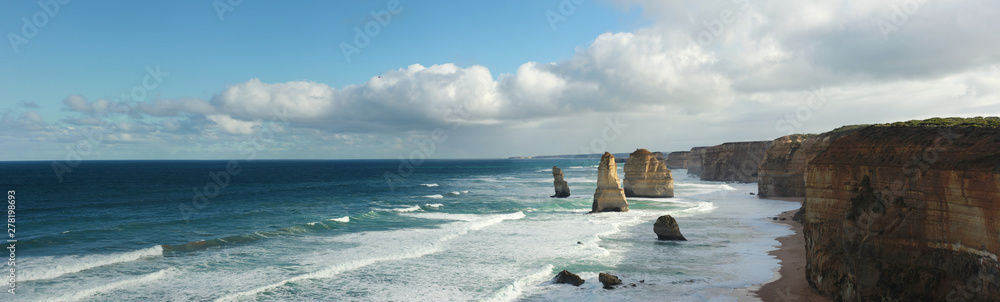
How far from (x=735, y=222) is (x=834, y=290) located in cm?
2159

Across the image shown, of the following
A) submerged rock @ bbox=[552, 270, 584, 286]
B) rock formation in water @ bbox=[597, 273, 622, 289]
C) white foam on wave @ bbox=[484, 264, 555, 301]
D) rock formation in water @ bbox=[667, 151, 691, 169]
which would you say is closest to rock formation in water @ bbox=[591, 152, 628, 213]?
white foam on wave @ bbox=[484, 264, 555, 301]

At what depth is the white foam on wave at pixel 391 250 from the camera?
20.9 m

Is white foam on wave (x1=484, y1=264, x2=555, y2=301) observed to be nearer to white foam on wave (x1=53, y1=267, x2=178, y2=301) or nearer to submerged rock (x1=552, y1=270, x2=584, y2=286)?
submerged rock (x1=552, y1=270, x2=584, y2=286)

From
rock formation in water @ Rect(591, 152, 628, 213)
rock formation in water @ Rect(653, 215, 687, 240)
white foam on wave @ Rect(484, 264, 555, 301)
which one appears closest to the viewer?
white foam on wave @ Rect(484, 264, 555, 301)

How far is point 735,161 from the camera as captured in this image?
84938mm

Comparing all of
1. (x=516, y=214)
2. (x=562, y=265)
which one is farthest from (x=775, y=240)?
(x=516, y=214)

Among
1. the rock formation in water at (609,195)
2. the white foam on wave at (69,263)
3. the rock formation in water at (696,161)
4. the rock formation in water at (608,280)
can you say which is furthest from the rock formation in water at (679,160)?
the white foam on wave at (69,263)

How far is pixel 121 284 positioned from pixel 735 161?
84.0 m

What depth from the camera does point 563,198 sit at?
57.9m

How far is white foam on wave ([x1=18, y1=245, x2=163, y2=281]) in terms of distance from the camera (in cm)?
2241

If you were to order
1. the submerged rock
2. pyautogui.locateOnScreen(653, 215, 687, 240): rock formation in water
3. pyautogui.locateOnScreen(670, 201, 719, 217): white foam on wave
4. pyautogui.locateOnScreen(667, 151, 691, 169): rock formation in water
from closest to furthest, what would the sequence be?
the submerged rock → pyautogui.locateOnScreen(653, 215, 687, 240): rock formation in water → pyautogui.locateOnScreen(670, 201, 719, 217): white foam on wave → pyautogui.locateOnScreen(667, 151, 691, 169): rock formation in water

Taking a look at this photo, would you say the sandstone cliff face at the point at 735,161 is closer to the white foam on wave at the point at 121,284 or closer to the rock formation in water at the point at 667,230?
the rock formation in water at the point at 667,230

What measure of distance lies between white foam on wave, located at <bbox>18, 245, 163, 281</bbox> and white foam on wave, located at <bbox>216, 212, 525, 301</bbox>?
981 cm

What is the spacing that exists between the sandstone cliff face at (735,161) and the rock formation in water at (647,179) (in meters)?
28.8
